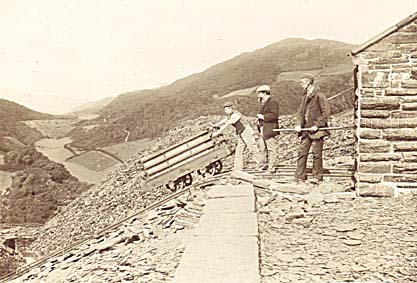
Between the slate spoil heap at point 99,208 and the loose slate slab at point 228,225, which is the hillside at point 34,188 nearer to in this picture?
the slate spoil heap at point 99,208

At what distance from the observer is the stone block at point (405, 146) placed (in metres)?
8.37

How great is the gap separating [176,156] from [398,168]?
13.5 ft

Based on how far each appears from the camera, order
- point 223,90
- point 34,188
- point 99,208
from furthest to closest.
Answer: point 223,90, point 34,188, point 99,208

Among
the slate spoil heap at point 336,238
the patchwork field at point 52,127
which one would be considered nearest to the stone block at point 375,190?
the slate spoil heap at point 336,238

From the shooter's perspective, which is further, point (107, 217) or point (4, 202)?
point (4, 202)

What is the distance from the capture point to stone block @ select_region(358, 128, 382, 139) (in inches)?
335

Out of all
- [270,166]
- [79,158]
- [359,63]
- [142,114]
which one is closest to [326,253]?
[359,63]

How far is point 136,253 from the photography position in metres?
6.91

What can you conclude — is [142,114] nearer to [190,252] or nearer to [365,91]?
[365,91]

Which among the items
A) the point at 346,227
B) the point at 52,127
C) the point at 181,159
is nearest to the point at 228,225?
the point at 346,227

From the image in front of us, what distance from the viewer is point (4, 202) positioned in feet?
59.7

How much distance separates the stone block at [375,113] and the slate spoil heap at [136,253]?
2.66m

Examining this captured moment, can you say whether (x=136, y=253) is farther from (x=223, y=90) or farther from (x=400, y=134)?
(x=223, y=90)

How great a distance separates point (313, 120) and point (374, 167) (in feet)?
4.23
